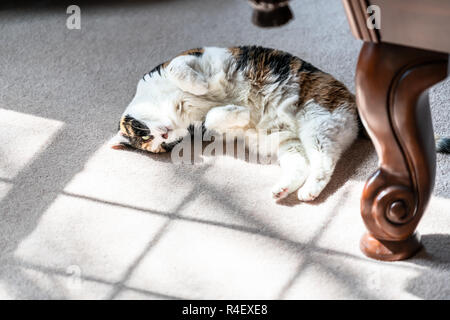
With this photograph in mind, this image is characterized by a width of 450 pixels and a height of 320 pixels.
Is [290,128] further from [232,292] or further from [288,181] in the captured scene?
[232,292]

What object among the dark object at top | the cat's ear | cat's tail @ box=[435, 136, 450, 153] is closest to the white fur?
the cat's ear

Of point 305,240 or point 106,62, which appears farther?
point 106,62

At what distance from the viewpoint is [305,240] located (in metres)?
1.93

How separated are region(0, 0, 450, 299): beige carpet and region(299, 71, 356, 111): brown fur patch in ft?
0.59

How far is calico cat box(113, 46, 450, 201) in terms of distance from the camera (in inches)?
83.7

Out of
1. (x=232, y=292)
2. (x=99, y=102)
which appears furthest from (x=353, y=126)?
(x=99, y=102)

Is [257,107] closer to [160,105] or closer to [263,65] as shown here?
[263,65]

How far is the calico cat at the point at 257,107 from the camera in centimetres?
213

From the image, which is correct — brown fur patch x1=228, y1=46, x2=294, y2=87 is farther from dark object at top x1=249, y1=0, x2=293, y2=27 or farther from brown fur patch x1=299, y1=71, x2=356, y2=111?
dark object at top x1=249, y1=0, x2=293, y2=27

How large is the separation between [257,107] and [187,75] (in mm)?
274

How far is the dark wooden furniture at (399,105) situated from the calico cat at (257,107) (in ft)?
1.29

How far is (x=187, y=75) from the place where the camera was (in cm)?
227

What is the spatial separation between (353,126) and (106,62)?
1181 mm

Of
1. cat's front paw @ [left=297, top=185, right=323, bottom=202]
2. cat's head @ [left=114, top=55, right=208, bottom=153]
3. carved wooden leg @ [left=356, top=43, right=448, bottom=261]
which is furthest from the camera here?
cat's head @ [left=114, top=55, right=208, bottom=153]
